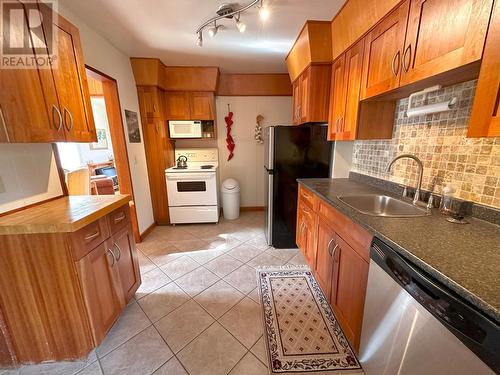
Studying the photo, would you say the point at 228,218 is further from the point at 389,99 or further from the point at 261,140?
the point at 389,99

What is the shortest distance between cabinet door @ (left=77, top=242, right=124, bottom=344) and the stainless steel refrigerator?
67.4 inches

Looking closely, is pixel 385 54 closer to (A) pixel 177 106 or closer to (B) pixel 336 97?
(B) pixel 336 97

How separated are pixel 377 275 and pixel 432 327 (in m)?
0.27

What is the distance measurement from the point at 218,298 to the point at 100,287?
91 cm

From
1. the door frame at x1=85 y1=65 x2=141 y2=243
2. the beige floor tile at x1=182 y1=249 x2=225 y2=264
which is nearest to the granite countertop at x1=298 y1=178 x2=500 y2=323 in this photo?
the beige floor tile at x1=182 y1=249 x2=225 y2=264

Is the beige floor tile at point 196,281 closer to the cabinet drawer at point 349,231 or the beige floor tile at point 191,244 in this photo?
the beige floor tile at point 191,244

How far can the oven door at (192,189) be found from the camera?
310cm

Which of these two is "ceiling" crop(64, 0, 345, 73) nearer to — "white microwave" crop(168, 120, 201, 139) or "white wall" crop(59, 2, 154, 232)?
"white wall" crop(59, 2, 154, 232)

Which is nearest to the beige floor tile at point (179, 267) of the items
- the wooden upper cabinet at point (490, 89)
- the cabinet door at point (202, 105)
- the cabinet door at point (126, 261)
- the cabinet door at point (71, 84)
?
the cabinet door at point (126, 261)

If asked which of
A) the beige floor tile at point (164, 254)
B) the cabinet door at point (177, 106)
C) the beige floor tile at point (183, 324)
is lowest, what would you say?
the beige floor tile at point (183, 324)

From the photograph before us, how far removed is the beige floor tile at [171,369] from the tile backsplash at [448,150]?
195 cm

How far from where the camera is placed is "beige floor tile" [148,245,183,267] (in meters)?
2.32

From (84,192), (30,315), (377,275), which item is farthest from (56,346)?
(377,275)

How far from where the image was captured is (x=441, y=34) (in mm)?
908
